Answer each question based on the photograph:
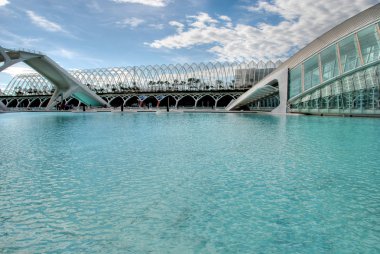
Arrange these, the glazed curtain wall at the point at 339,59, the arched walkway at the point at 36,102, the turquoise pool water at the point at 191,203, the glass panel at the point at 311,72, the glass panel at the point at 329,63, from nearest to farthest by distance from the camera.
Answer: the turquoise pool water at the point at 191,203 < the glazed curtain wall at the point at 339,59 < the glass panel at the point at 329,63 < the glass panel at the point at 311,72 < the arched walkway at the point at 36,102

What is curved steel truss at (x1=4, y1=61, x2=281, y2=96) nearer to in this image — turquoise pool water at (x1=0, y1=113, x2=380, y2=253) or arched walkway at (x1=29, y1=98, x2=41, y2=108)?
arched walkway at (x1=29, y1=98, x2=41, y2=108)

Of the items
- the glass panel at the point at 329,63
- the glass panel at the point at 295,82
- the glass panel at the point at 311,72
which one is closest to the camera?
the glass panel at the point at 329,63

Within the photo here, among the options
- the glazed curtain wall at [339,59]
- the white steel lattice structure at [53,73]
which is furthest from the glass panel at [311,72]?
the white steel lattice structure at [53,73]

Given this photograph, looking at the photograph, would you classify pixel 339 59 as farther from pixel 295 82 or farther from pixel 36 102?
pixel 36 102

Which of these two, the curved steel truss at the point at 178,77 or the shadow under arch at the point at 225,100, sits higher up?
the curved steel truss at the point at 178,77

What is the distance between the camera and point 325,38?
90.3 feet

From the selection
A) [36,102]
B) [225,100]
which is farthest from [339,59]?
[36,102]

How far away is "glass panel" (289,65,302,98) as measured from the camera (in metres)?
31.2

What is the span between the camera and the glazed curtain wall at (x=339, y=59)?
2295 centimetres

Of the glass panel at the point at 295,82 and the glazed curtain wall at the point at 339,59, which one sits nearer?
the glazed curtain wall at the point at 339,59

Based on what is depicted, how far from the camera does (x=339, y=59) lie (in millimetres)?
25422

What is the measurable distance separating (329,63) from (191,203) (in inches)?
1028

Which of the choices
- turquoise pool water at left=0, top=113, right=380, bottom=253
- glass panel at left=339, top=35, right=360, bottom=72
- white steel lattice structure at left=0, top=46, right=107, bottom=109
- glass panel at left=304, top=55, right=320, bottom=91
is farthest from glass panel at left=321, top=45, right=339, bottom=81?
white steel lattice structure at left=0, top=46, right=107, bottom=109

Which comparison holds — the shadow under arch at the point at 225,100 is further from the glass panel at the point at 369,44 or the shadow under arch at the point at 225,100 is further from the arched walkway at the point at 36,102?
the glass panel at the point at 369,44
